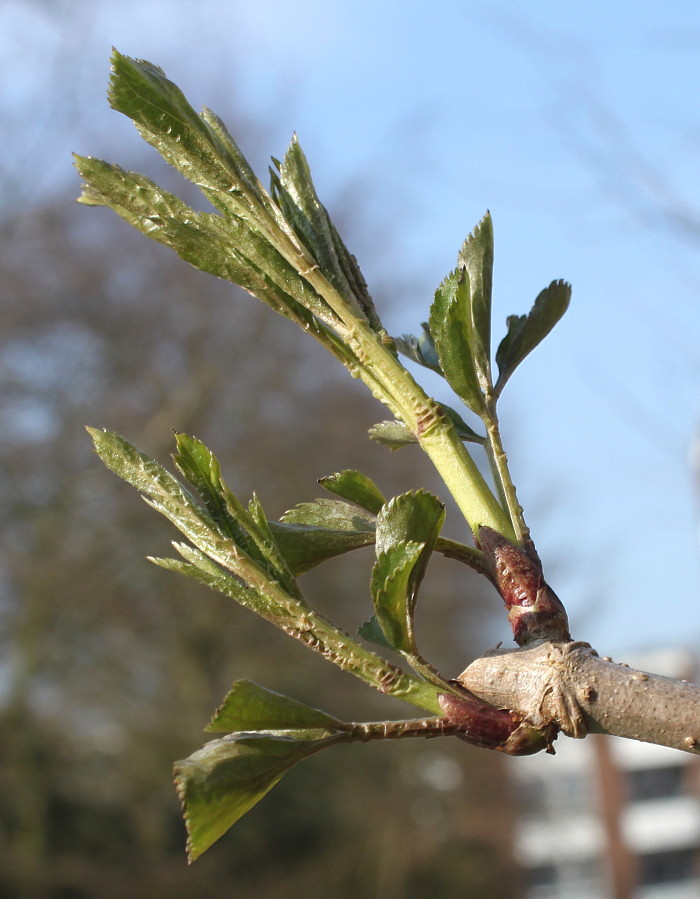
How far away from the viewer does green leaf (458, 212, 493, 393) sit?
573mm

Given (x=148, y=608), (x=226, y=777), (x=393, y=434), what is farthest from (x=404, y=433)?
(x=148, y=608)

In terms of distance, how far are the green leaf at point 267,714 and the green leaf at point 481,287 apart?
0.70ft

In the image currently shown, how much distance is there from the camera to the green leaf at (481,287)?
1.88ft

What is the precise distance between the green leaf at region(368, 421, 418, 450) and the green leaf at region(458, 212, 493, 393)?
59mm

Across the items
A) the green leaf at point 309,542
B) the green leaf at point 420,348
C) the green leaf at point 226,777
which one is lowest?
the green leaf at point 226,777

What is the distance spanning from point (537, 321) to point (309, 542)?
218mm

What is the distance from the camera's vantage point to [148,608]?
1088 cm

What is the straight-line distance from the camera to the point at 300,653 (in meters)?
11.1

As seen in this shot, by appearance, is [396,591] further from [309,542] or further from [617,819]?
[617,819]

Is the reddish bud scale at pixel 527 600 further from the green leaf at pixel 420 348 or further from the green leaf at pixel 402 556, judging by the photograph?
the green leaf at pixel 420 348

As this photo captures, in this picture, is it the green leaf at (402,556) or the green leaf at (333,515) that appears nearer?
the green leaf at (402,556)

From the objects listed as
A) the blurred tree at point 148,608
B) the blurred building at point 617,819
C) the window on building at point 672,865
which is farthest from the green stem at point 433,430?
the window on building at point 672,865

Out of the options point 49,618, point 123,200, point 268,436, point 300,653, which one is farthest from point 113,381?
point 123,200

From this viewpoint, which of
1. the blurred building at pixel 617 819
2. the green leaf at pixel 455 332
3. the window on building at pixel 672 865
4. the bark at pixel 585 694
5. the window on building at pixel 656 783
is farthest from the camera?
the window on building at pixel 672 865
